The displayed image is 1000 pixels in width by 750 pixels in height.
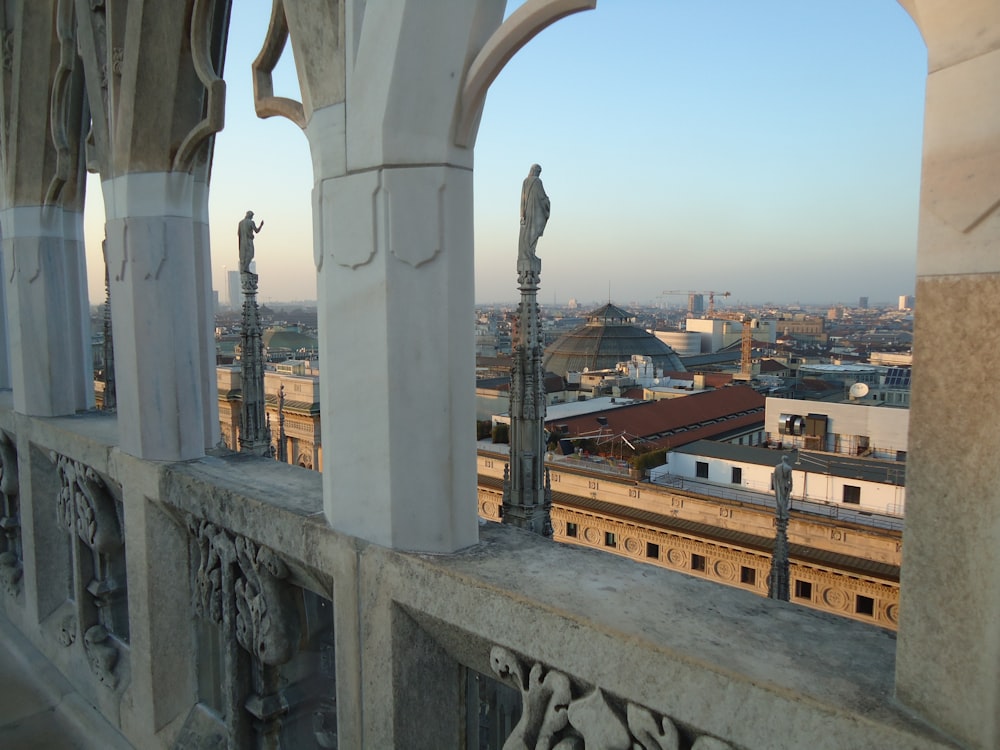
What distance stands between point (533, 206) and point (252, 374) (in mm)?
8727

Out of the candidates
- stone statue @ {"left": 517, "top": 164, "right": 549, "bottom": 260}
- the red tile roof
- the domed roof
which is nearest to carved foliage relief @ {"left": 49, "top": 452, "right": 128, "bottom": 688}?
stone statue @ {"left": 517, "top": 164, "right": 549, "bottom": 260}

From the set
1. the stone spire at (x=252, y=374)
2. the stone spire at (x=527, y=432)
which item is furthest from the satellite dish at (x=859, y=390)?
the stone spire at (x=252, y=374)

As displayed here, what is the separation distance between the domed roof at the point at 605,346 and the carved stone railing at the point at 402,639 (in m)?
54.9

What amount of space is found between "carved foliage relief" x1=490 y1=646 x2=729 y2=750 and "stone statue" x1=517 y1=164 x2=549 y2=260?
18.0ft

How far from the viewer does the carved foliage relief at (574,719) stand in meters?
1.47

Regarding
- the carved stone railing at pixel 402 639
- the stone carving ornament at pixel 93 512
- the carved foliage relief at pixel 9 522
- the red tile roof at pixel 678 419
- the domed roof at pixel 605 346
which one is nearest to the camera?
the carved stone railing at pixel 402 639

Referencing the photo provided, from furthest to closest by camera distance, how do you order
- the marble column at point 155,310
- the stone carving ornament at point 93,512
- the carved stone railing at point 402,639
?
the stone carving ornament at point 93,512
the marble column at point 155,310
the carved stone railing at point 402,639

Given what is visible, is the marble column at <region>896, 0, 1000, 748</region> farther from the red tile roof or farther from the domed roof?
the domed roof

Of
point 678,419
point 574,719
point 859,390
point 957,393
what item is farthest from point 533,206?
point 859,390

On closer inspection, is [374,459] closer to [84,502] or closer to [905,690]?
[905,690]

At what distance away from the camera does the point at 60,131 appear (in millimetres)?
3834

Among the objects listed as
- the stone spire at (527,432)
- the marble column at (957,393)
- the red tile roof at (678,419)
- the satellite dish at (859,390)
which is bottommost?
the red tile roof at (678,419)

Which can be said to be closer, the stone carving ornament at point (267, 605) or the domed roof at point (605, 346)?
the stone carving ornament at point (267, 605)

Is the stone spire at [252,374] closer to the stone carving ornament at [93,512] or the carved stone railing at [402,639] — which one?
the stone carving ornament at [93,512]
